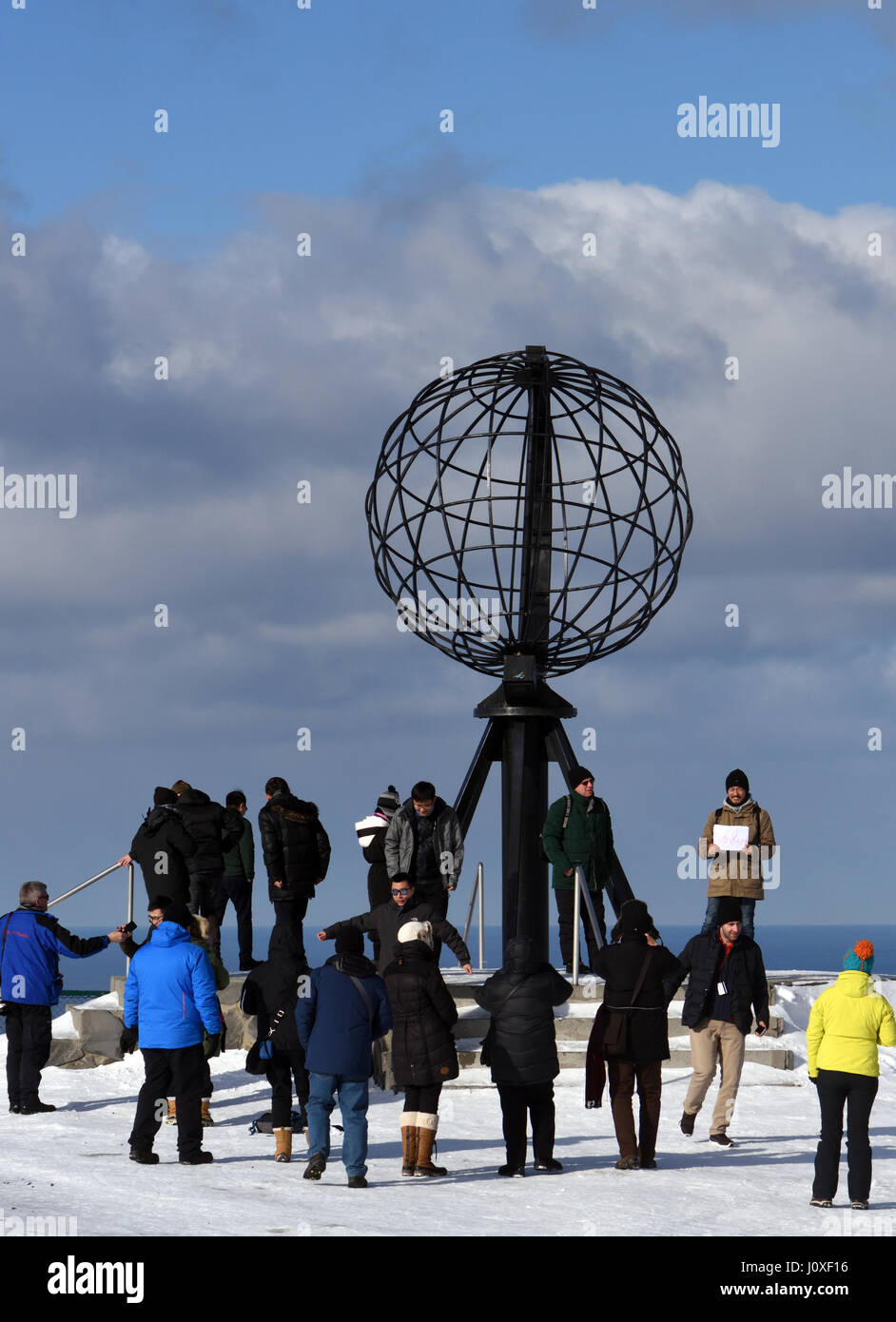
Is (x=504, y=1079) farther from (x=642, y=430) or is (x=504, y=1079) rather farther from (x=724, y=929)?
(x=642, y=430)

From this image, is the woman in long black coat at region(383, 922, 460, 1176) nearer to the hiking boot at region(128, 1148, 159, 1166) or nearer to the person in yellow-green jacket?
the hiking boot at region(128, 1148, 159, 1166)

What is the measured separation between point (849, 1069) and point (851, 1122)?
0.29m

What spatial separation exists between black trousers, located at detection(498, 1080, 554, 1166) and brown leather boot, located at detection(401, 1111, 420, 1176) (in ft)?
1.70

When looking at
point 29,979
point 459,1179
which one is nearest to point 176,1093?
point 459,1179

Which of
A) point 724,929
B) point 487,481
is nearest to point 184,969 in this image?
point 724,929

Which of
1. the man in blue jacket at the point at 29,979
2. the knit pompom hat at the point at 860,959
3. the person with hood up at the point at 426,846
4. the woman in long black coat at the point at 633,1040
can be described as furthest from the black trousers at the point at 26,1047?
the knit pompom hat at the point at 860,959

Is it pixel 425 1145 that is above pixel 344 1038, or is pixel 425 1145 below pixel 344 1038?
below

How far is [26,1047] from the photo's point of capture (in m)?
12.3

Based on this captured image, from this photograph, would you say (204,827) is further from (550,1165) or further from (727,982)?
(550,1165)

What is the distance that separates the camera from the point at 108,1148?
11.0m

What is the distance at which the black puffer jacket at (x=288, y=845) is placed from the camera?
13297 millimetres

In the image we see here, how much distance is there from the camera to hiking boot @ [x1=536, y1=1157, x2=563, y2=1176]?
999 cm

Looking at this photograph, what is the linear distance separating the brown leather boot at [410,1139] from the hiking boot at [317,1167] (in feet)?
1.65

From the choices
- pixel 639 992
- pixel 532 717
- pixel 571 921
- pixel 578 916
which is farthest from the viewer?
pixel 532 717
